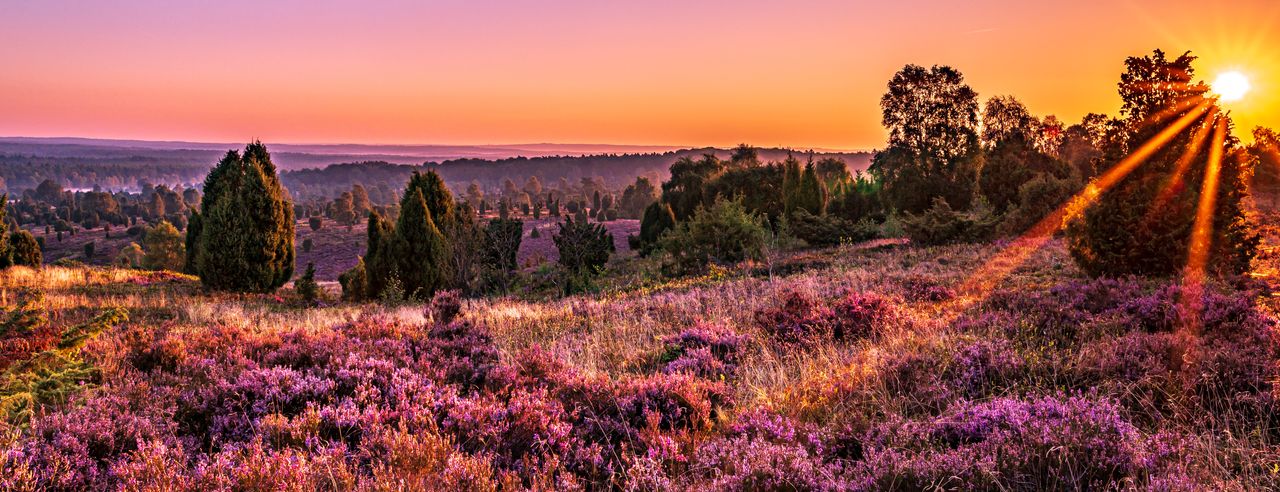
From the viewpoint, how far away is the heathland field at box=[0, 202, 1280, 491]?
2912 millimetres

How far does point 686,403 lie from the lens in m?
4.27

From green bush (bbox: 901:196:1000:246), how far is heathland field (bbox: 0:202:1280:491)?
52.1 feet

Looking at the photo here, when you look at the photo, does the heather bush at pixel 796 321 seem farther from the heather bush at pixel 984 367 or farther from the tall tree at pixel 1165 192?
the tall tree at pixel 1165 192

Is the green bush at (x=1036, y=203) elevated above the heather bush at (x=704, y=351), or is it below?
above

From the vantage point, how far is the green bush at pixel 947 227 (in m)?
22.8

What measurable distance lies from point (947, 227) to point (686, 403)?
71.4 ft

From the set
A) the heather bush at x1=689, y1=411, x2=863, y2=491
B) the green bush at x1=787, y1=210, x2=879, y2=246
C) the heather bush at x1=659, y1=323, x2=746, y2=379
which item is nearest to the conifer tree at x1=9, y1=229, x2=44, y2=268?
the heather bush at x1=659, y1=323, x2=746, y2=379

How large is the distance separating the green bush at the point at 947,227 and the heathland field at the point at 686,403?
15.9 m

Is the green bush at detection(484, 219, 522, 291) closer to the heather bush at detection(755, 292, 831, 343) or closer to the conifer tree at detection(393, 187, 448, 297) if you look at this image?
the conifer tree at detection(393, 187, 448, 297)

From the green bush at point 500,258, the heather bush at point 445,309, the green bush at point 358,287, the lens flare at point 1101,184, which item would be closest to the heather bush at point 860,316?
the lens flare at point 1101,184

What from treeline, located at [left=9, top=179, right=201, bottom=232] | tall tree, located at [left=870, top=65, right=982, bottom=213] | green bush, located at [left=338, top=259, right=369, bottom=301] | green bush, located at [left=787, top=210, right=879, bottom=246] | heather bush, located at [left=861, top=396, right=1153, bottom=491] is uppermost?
tall tree, located at [left=870, top=65, right=982, bottom=213]

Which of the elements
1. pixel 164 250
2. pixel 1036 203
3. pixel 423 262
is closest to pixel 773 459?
pixel 423 262

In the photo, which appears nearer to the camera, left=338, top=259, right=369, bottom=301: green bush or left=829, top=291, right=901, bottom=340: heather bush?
left=829, top=291, right=901, bottom=340: heather bush

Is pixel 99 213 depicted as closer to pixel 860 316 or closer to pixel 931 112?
pixel 931 112
